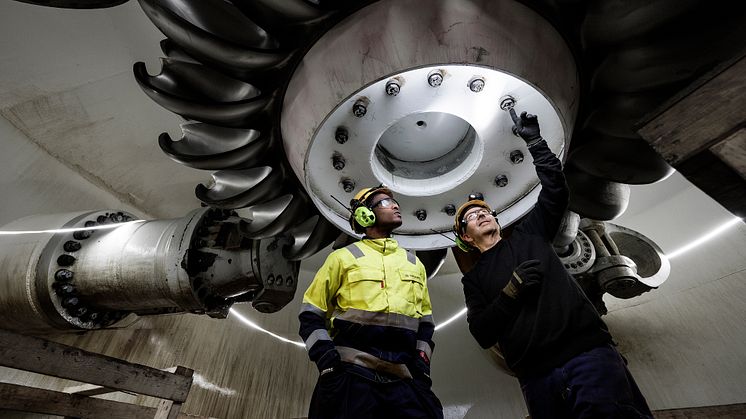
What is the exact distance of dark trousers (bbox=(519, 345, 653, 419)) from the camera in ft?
3.21

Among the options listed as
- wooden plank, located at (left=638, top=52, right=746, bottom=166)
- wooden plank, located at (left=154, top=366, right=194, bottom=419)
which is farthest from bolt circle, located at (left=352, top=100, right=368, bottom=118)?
wooden plank, located at (left=154, top=366, right=194, bottom=419)

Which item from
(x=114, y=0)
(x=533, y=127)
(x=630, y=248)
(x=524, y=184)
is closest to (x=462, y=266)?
(x=524, y=184)

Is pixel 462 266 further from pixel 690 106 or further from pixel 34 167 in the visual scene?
pixel 34 167

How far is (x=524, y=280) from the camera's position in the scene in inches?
46.6

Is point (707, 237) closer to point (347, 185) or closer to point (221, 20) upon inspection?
point (347, 185)

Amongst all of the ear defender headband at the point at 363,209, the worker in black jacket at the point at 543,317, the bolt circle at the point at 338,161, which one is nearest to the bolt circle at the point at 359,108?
the bolt circle at the point at 338,161

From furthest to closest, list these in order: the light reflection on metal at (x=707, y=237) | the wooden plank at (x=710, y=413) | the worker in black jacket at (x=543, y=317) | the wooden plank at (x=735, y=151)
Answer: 1. the light reflection on metal at (x=707, y=237)
2. the wooden plank at (x=710, y=413)
3. the worker in black jacket at (x=543, y=317)
4. the wooden plank at (x=735, y=151)

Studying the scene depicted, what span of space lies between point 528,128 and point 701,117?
23.4 inches

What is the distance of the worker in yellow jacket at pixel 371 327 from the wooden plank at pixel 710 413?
4.05ft

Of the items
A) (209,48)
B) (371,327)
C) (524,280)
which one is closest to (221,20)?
(209,48)

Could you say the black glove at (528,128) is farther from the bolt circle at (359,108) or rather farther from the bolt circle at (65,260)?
the bolt circle at (65,260)

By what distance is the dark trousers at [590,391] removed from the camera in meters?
0.98

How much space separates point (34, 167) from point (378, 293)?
193 cm

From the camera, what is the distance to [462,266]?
78.8 inches
